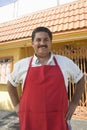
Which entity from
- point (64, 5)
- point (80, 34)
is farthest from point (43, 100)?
point (64, 5)

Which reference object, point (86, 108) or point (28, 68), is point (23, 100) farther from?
point (86, 108)

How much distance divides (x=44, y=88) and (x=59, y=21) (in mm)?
5362

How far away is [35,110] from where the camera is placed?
190cm

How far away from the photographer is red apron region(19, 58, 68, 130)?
188 centimetres

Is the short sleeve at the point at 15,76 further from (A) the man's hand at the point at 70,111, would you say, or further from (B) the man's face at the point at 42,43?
(A) the man's hand at the point at 70,111

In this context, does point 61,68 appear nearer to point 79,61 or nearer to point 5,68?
point 79,61

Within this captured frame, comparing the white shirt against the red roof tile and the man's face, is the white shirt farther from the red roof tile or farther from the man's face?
the red roof tile

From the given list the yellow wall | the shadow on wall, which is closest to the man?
the yellow wall

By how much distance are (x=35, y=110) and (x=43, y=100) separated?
0.12 metres

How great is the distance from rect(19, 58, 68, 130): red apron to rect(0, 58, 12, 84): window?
6143 mm

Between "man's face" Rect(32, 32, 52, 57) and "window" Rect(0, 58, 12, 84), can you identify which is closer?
"man's face" Rect(32, 32, 52, 57)

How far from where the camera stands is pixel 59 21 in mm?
6941

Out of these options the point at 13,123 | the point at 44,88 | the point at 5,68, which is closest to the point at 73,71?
the point at 44,88

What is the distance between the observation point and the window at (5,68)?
804 centimetres
